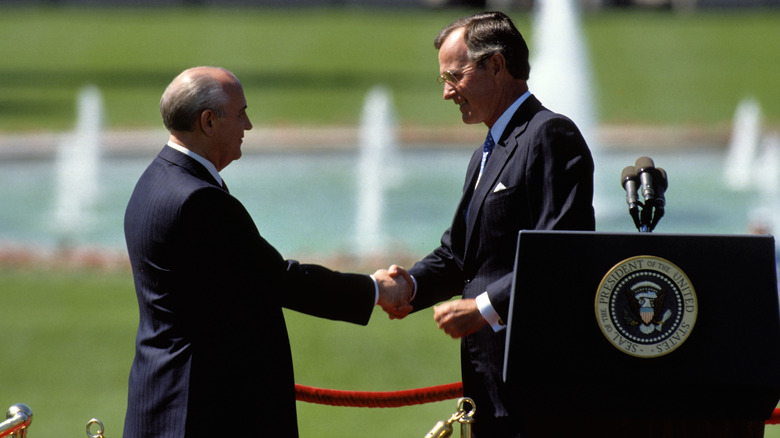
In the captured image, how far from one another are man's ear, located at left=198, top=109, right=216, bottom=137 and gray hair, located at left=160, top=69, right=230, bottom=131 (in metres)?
0.01

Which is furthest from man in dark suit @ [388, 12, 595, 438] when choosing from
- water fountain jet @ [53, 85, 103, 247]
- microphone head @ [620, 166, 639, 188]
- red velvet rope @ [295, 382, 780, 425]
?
water fountain jet @ [53, 85, 103, 247]

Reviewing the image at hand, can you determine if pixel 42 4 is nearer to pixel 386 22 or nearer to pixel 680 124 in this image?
pixel 386 22

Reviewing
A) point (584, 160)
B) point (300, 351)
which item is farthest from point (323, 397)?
point (300, 351)

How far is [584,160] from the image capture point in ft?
12.4

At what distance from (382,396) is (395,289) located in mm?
709

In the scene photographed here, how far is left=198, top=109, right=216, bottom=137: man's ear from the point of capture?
12.8ft

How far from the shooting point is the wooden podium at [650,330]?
9.93 ft

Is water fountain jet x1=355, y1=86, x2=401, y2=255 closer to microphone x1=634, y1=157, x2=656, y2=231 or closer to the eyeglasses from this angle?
the eyeglasses

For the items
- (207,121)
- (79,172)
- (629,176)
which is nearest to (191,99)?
(207,121)

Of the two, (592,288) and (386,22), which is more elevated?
(386,22)

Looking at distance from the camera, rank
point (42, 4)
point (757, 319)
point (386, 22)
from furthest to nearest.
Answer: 1. point (42, 4)
2. point (386, 22)
3. point (757, 319)

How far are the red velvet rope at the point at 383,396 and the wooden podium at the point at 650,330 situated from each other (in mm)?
1786

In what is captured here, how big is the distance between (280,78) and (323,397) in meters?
21.7

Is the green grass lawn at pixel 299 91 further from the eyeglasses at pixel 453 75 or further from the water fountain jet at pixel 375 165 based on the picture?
the eyeglasses at pixel 453 75
